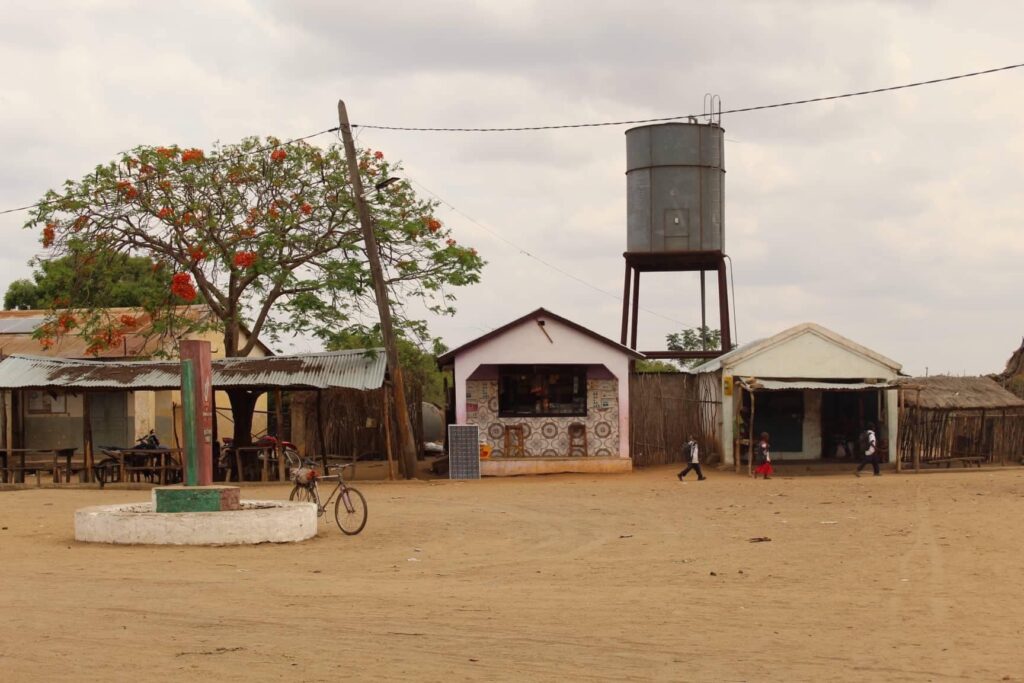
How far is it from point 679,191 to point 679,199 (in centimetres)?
20

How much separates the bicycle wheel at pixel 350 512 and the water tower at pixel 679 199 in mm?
16033

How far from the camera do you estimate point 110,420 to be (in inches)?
1278

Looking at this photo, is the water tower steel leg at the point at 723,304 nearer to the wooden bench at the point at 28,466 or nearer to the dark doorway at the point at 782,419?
the dark doorway at the point at 782,419

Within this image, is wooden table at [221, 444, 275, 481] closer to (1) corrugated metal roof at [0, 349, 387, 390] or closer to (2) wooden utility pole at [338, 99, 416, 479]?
(1) corrugated metal roof at [0, 349, 387, 390]

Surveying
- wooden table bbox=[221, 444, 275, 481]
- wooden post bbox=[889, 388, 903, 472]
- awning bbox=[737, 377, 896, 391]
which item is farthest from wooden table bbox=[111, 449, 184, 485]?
wooden post bbox=[889, 388, 903, 472]

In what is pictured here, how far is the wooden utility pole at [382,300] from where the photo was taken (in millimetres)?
25359

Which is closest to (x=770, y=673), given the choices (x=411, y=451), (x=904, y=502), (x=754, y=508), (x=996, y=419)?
(x=754, y=508)

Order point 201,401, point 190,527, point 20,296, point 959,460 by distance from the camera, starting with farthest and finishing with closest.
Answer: point 20,296 < point 959,460 < point 201,401 < point 190,527

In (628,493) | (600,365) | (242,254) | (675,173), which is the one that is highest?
(675,173)

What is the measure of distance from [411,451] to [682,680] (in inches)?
752

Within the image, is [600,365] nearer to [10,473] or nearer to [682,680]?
[10,473]

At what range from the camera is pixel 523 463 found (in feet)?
95.7

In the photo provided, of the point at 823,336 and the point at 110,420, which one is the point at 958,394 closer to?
the point at 823,336

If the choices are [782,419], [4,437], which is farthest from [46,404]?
[782,419]
